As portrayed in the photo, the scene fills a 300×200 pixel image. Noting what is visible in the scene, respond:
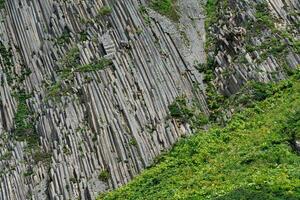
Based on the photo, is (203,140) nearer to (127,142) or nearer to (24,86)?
(127,142)

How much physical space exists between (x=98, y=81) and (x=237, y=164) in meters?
15.7

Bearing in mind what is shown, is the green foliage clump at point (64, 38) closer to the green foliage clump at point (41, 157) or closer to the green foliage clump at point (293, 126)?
the green foliage clump at point (41, 157)

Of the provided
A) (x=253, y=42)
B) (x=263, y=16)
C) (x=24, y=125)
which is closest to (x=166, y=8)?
(x=263, y=16)

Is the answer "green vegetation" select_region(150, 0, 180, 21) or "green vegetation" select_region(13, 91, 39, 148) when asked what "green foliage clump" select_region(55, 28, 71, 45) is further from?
"green vegetation" select_region(150, 0, 180, 21)

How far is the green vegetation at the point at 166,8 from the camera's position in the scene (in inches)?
2087

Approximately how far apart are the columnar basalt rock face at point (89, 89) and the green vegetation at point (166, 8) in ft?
2.87

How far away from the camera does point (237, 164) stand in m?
33.9

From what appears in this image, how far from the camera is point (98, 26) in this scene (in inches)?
2040

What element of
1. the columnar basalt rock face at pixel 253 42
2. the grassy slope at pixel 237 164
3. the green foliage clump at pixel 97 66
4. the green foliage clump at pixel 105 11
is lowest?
the grassy slope at pixel 237 164

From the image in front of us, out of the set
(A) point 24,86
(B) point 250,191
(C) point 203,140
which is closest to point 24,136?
(A) point 24,86

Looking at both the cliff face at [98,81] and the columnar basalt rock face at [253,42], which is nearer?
the cliff face at [98,81]

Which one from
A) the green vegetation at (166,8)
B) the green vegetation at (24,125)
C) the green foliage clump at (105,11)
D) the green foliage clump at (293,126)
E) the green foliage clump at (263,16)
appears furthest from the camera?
the green vegetation at (166,8)

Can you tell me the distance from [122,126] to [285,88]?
10417 millimetres

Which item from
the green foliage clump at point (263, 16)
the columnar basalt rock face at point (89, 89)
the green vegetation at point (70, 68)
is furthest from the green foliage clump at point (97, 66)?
the green foliage clump at point (263, 16)
